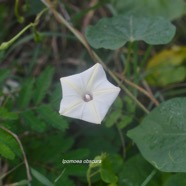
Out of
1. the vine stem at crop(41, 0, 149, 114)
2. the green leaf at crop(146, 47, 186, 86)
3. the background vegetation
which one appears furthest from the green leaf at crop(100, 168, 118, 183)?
the green leaf at crop(146, 47, 186, 86)

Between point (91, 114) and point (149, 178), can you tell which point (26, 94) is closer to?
point (91, 114)

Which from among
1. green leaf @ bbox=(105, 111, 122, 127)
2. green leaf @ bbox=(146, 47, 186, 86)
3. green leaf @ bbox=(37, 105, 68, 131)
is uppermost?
green leaf @ bbox=(37, 105, 68, 131)

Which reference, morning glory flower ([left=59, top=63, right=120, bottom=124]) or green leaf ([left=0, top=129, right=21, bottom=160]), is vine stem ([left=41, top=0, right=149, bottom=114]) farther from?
green leaf ([left=0, top=129, right=21, bottom=160])

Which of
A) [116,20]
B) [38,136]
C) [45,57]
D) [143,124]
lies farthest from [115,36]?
[45,57]

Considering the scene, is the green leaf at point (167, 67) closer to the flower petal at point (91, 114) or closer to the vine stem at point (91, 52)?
the vine stem at point (91, 52)

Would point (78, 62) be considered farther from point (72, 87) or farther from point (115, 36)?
point (72, 87)

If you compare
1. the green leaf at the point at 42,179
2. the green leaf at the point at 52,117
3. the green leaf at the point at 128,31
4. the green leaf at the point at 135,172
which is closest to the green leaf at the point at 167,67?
the green leaf at the point at 128,31
